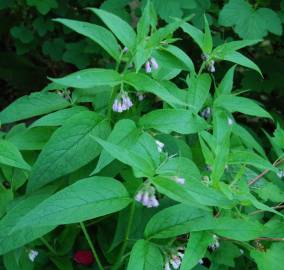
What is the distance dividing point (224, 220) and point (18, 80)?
118 inches

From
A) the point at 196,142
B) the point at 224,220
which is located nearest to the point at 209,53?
the point at 196,142

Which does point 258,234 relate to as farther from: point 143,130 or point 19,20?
point 19,20

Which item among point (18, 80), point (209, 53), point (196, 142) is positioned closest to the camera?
point (209, 53)

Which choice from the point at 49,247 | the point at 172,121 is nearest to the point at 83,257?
the point at 49,247

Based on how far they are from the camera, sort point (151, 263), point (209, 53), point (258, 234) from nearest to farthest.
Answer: point (151, 263) → point (258, 234) → point (209, 53)

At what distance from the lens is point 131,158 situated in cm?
130

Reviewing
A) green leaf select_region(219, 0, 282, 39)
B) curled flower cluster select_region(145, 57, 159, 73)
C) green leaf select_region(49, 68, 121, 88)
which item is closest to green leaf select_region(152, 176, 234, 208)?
green leaf select_region(49, 68, 121, 88)

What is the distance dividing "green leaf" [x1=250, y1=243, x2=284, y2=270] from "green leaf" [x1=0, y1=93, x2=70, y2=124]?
2.64 feet

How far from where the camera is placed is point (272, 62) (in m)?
3.55

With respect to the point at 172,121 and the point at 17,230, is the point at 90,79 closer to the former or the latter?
the point at 172,121

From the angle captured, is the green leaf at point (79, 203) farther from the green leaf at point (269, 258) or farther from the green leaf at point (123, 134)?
the green leaf at point (269, 258)

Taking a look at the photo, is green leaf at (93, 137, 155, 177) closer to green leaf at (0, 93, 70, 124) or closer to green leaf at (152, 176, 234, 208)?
green leaf at (152, 176, 234, 208)

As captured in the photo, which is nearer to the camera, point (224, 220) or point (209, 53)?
point (224, 220)

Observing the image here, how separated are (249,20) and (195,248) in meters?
1.91
